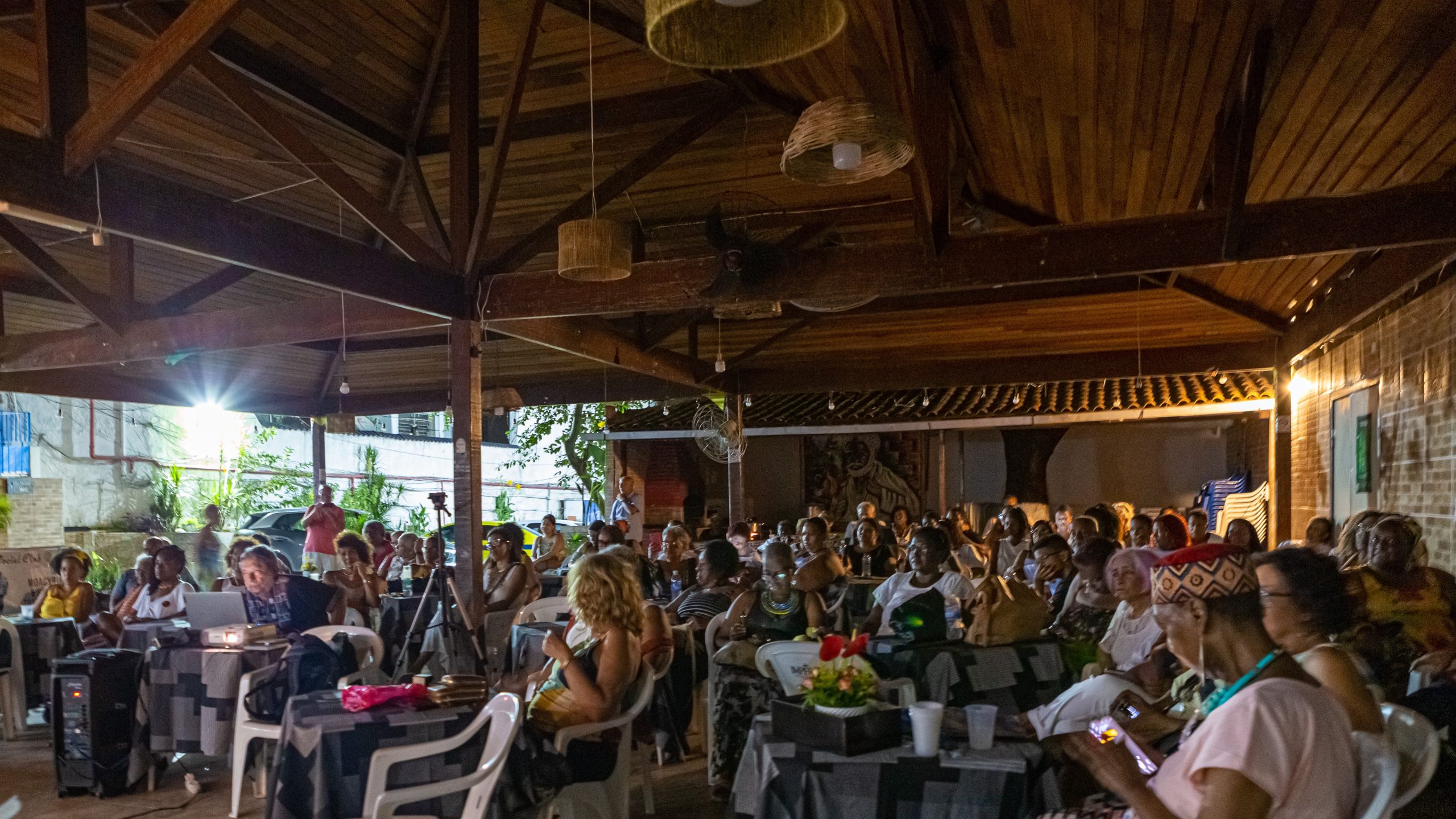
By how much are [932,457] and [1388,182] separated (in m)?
9.17

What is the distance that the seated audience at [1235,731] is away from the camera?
187cm

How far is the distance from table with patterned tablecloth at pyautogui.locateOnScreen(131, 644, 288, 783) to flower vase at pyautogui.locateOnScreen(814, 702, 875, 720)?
3.45 m

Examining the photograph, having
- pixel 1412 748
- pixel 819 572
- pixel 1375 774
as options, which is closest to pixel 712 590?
pixel 819 572

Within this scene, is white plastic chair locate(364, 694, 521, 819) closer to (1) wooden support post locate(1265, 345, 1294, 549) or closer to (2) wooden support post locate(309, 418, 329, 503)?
(1) wooden support post locate(1265, 345, 1294, 549)

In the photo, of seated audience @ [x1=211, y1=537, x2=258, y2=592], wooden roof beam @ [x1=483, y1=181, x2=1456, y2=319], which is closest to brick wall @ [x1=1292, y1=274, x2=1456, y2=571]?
wooden roof beam @ [x1=483, y1=181, x2=1456, y2=319]

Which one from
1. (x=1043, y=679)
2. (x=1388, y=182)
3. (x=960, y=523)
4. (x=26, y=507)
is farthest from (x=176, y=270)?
(x=1388, y=182)

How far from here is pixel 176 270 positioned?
9133 millimetres

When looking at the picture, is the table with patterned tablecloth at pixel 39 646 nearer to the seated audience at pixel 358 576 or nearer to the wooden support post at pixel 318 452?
the seated audience at pixel 358 576

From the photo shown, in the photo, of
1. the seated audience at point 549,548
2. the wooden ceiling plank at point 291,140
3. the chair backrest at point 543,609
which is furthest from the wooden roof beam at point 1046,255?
the seated audience at point 549,548

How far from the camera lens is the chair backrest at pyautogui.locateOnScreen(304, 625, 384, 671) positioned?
5477 millimetres

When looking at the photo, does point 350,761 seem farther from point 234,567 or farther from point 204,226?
point 234,567

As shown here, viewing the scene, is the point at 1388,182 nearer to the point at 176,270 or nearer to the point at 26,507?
the point at 176,270

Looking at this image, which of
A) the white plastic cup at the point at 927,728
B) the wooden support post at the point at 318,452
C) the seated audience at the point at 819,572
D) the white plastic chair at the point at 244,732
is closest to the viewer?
the white plastic cup at the point at 927,728

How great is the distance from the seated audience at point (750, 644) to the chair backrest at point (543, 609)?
1.37 metres
